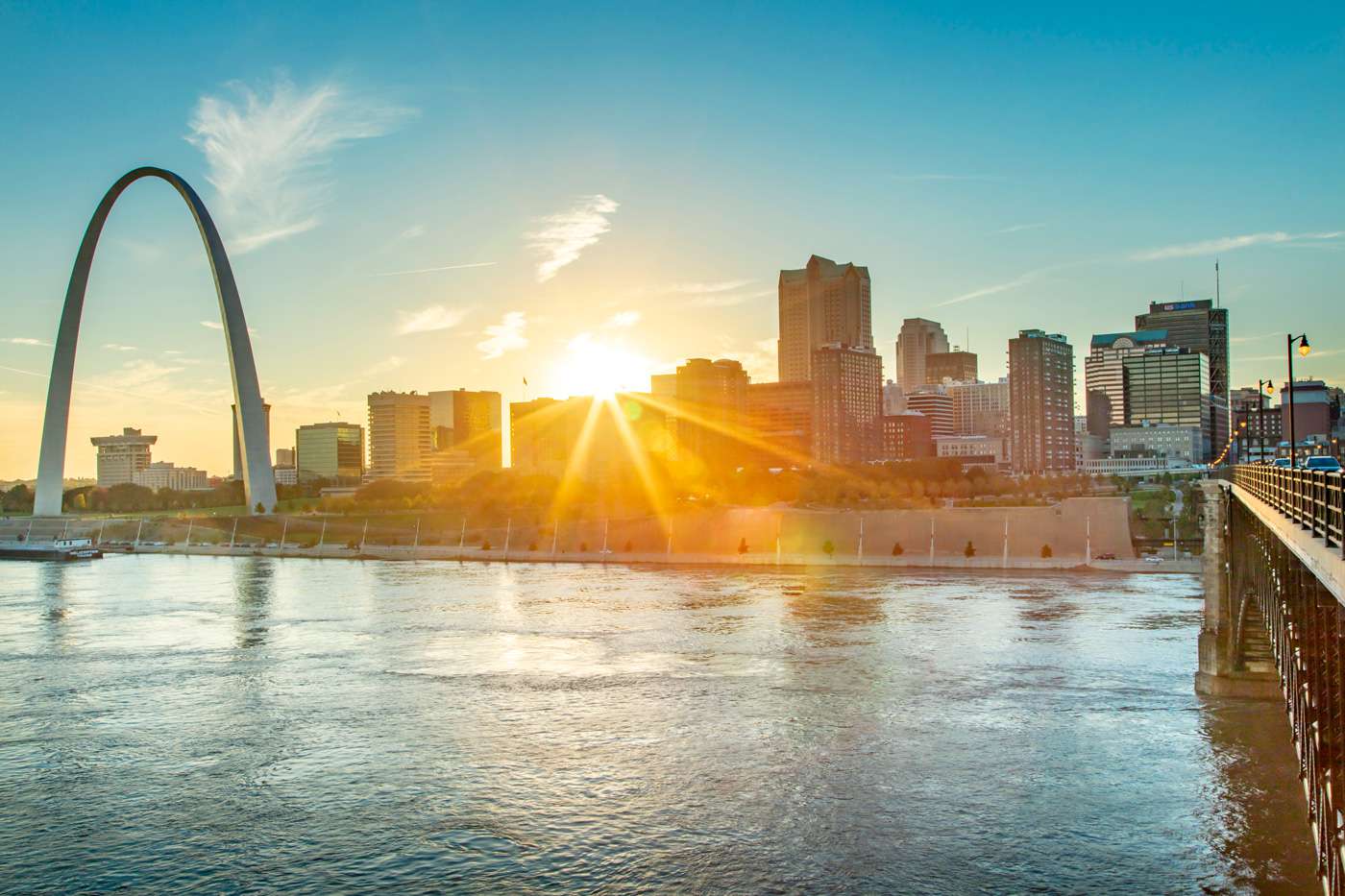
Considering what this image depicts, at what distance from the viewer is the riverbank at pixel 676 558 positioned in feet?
252

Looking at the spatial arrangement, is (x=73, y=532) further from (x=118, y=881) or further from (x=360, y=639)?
(x=118, y=881)

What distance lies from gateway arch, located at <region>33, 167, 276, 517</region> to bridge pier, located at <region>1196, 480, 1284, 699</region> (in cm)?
8597

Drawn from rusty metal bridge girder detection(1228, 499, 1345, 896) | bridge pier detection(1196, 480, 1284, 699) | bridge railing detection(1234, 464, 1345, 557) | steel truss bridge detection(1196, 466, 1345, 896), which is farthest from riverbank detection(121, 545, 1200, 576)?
bridge railing detection(1234, 464, 1345, 557)

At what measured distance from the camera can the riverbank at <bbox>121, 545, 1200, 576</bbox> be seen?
252 feet

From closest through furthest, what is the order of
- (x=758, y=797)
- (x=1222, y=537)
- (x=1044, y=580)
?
(x=758, y=797)
(x=1222, y=537)
(x=1044, y=580)

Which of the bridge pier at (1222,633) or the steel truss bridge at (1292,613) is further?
the bridge pier at (1222,633)

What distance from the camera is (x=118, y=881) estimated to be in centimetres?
2203

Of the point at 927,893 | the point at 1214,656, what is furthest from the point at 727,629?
the point at 927,893

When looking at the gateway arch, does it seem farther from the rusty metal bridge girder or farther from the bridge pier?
the rusty metal bridge girder

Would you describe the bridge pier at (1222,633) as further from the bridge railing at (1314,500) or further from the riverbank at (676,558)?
the riverbank at (676,558)

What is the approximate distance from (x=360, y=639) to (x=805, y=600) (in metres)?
26.3

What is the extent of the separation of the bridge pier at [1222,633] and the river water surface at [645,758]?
1.04 m

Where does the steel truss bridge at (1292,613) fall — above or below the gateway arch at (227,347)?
below

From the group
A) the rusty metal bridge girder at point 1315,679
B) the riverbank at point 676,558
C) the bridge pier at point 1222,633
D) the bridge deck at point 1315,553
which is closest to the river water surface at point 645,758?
the bridge pier at point 1222,633
